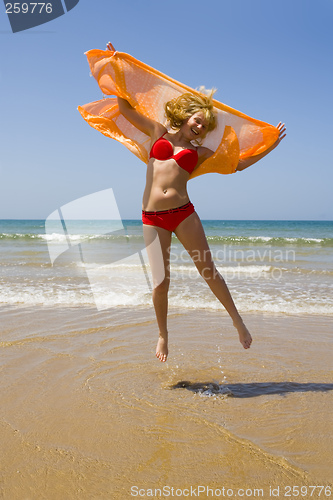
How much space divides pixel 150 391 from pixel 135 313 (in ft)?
9.74

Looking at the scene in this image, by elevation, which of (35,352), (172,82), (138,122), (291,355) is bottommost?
(291,355)

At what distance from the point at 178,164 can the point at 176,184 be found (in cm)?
19

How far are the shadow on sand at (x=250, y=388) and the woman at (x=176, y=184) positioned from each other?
28.2 inches

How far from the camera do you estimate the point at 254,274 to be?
1148 cm

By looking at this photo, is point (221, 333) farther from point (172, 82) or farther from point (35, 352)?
point (172, 82)

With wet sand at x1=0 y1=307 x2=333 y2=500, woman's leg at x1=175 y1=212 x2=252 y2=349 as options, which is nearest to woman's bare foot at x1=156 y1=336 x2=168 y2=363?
wet sand at x1=0 y1=307 x2=333 y2=500

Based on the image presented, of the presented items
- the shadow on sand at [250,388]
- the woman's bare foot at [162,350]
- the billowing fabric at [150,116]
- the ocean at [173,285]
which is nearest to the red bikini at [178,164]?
the billowing fabric at [150,116]

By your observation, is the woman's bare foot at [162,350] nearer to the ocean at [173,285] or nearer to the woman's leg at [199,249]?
the woman's leg at [199,249]

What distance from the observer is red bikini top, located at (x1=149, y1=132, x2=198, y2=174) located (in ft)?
12.7

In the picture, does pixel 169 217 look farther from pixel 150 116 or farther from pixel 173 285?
pixel 173 285

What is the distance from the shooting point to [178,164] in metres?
3.88

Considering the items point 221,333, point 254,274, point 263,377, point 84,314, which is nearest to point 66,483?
point 263,377

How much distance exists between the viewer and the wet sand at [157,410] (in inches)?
97.9

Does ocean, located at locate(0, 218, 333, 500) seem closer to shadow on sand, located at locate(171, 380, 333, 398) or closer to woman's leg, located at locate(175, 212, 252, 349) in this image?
shadow on sand, located at locate(171, 380, 333, 398)
